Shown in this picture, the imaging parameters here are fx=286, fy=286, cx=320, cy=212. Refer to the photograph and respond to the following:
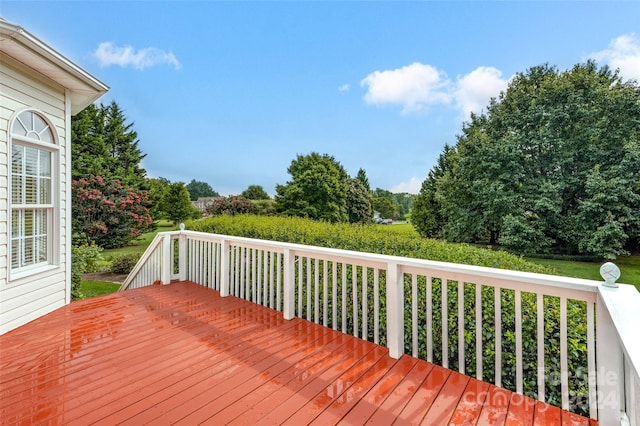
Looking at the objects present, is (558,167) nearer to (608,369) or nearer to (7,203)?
(608,369)

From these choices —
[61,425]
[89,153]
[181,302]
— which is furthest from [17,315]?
[89,153]

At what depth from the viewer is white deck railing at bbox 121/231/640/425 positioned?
157 centimetres

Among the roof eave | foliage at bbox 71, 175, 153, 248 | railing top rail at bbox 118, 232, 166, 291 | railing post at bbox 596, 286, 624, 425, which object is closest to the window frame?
the roof eave

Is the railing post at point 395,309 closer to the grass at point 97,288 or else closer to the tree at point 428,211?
the grass at point 97,288

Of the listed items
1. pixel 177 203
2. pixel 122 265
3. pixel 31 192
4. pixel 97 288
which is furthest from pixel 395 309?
pixel 177 203

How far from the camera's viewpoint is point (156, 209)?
58.6ft

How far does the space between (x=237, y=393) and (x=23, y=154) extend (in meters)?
3.76

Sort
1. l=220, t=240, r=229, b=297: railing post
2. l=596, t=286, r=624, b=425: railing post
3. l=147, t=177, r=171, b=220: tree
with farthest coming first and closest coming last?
l=147, t=177, r=171, b=220: tree, l=220, t=240, r=229, b=297: railing post, l=596, t=286, r=624, b=425: railing post

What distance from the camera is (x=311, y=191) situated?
820 inches

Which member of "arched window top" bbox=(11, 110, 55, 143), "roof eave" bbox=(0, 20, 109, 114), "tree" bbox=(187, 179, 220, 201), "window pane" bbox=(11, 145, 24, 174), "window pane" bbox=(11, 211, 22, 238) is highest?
"tree" bbox=(187, 179, 220, 201)

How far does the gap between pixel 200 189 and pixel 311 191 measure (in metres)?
20.4

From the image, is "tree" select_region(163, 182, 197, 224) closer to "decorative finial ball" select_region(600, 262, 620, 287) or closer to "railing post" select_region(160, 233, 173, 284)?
"railing post" select_region(160, 233, 173, 284)

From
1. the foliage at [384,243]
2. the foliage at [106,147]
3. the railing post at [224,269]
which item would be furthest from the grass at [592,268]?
the foliage at [106,147]

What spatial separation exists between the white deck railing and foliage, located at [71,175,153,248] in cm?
1351
